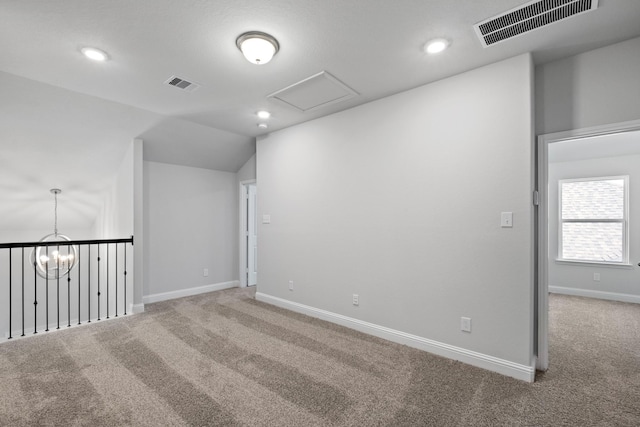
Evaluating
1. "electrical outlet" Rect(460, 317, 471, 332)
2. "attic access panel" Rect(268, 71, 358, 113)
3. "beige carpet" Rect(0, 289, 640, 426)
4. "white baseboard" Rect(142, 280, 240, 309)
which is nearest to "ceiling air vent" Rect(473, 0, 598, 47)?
"attic access panel" Rect(268, 71, 358, 113)

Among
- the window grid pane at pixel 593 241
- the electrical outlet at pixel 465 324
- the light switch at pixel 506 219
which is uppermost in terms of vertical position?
the light switch at pixel 506 219

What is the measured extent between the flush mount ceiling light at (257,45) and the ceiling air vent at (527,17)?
57.5 inches

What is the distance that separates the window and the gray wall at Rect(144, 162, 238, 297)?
6188mm

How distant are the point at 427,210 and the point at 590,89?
1.56 meters

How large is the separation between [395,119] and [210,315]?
3.37 meters

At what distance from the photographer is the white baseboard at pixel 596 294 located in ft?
15.0

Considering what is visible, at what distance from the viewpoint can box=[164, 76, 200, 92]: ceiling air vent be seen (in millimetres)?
2773

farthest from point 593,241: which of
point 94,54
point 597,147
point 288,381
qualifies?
point 94,54

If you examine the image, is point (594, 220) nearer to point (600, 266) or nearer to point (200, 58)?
point (600, 266)

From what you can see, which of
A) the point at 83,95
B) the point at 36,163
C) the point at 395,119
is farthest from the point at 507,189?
the point at 36,163

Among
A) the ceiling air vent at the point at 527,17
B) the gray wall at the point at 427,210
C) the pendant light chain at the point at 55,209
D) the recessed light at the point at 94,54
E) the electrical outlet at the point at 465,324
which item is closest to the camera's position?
the ceiling air vent at the point at 527,17

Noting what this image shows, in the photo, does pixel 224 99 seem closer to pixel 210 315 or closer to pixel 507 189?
pixel 210 315

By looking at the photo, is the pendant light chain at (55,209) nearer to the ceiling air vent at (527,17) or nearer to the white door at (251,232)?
the white door at (251,232)

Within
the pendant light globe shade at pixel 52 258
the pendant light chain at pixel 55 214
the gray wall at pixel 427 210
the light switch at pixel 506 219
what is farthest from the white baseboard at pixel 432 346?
the pendant light globe shade at pixel 52 258
